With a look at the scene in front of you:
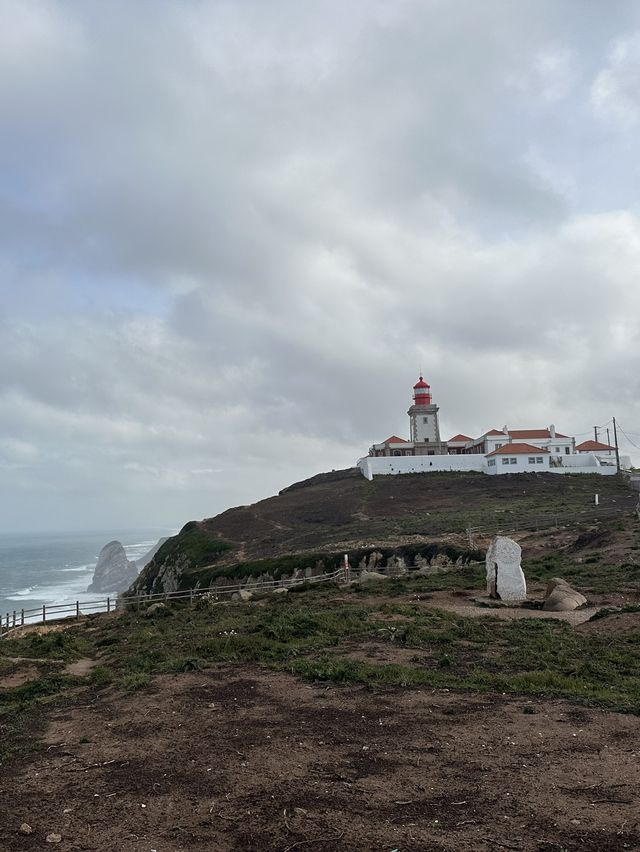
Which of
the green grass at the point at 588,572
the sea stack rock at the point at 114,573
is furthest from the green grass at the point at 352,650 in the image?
the sea stack rock at the point at 114,573

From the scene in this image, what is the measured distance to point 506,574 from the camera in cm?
2191

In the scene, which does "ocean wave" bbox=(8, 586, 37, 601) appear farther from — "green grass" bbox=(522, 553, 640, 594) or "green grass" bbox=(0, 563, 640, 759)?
"green grass" bbox=(522, 553, 640, 594)

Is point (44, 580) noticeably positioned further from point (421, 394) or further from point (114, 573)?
point (421, 394)

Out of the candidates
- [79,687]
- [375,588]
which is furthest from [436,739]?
[375,588]

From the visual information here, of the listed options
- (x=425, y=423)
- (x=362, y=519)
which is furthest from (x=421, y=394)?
(x=362, y=519)

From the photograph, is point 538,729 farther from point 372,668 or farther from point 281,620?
point 281,620

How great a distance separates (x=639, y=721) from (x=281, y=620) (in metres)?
11.4

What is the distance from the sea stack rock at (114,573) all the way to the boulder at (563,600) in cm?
10376

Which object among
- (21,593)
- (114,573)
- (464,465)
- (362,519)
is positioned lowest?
(21,593)

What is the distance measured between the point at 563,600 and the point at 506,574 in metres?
2.51

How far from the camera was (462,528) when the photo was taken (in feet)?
148

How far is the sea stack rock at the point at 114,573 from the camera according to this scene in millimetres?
115938

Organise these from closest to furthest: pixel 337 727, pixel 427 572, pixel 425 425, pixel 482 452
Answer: pixel 337 727
pixel 427 572
pixel 482 452
pixel 425 425

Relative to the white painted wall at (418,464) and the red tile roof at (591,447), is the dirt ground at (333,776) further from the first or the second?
the red tile roof at (591,447)
